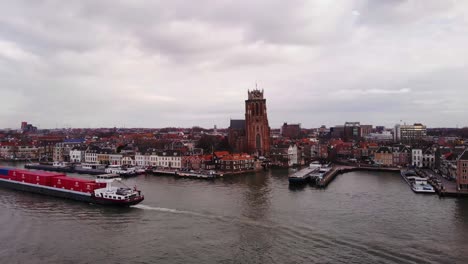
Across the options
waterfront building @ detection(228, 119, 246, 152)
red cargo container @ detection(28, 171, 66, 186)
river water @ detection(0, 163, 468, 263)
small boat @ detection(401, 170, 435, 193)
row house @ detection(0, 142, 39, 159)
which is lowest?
river water @ detection(0, 163, 468, 263)

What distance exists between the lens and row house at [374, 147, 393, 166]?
42.1 m

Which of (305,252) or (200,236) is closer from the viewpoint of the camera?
(305,252)

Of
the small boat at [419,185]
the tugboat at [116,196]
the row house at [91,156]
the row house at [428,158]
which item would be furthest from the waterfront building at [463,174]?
the row house at [91,156]

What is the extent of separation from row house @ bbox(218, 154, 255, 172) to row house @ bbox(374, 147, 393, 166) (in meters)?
15.2

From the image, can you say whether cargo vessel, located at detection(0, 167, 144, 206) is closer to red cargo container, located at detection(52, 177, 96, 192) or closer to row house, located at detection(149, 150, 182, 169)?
red cargo container, located at detection(52, 177, 96, 192)

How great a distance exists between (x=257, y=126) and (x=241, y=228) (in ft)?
103

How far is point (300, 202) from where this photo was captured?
21453 mm

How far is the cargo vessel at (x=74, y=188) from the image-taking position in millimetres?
20547

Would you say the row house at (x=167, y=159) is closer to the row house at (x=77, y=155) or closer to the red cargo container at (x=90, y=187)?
the row house at (x=77, y=155)

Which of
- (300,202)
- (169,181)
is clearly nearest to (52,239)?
(300,202)

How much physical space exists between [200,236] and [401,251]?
7486 mm

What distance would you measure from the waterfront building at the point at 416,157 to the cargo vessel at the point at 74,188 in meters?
31.4

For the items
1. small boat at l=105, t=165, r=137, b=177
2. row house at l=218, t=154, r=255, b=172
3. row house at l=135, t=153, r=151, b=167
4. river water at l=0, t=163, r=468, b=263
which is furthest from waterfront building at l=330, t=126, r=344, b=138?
river water at l=0, t=163, r=468, b=263

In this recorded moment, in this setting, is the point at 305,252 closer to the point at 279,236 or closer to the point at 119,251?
the point at 279,236
